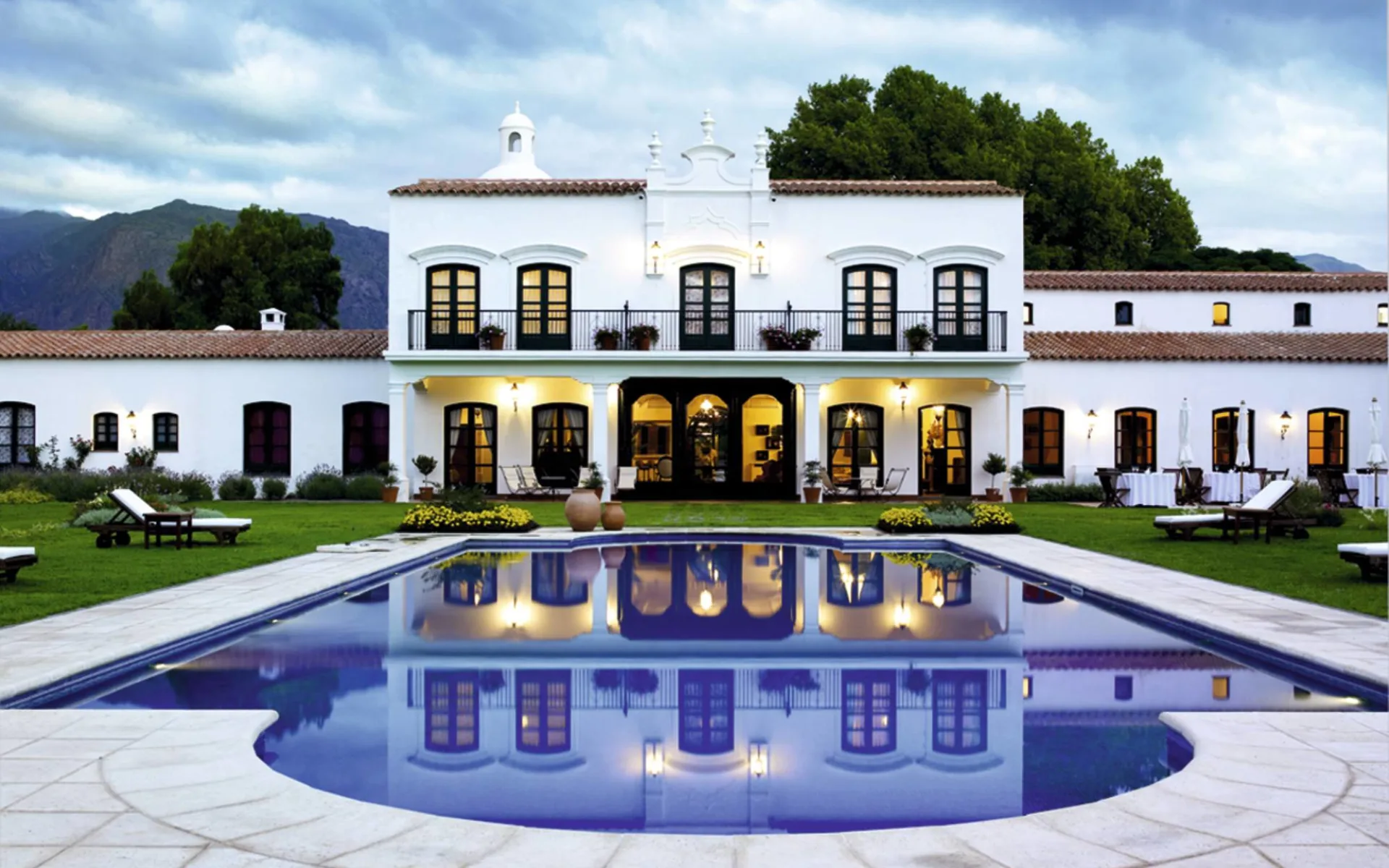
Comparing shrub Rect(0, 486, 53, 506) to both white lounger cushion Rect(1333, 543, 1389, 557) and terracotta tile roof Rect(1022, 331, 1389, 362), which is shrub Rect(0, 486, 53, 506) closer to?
white lounger cushion Rect(1333, 543, 1389, 557)

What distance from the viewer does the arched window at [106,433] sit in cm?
2555

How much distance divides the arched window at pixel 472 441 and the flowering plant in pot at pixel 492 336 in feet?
5.40

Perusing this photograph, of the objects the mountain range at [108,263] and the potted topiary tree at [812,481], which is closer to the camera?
the potted topiary tree at [812,481]

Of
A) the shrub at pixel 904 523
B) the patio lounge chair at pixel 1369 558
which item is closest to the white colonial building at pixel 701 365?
the shrub at pixel 904 523

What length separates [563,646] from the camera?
27.1ft

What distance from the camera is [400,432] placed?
24094 mm

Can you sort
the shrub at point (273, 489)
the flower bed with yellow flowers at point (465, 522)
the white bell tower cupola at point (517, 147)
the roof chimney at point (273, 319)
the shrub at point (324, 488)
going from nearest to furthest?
1. the flower bed with yellow flowers at point (465, 522)
2. the shrub at point (324, 488)
3. the shrub at point (273, 489)
4. the white bell tower cupola at point (517, 147)
5. the roof chimney at point (273, 319)

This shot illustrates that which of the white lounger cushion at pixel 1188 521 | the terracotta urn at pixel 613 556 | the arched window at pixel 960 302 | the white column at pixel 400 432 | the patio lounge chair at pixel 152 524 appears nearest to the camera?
the terracotta urn at pixel 613 556

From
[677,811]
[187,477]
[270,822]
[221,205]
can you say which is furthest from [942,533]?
[221,205]

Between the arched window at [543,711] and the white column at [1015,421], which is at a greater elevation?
the white column at [1015,421]

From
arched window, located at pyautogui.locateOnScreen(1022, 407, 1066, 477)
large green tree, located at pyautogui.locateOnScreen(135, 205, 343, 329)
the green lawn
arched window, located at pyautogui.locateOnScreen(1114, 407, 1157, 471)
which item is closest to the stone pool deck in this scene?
the green lawn

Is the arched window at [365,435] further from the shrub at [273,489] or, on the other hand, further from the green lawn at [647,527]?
the green lawn at [647,527]

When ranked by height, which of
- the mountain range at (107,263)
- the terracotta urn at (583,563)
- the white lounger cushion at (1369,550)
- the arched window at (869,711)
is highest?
the mountain range at (107,263)

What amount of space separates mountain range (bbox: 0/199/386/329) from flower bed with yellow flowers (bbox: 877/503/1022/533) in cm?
10502
